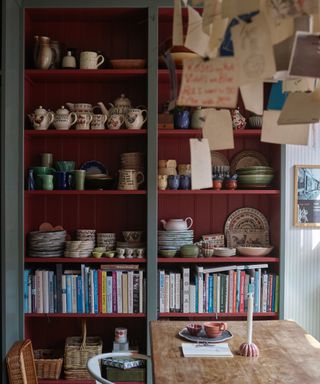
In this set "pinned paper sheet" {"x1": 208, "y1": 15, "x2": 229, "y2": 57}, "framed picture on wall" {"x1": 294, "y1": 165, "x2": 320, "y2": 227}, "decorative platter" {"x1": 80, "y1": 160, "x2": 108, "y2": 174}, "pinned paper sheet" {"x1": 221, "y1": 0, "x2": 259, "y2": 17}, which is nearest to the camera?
"pinned paper sheet" {"x1": 221, "y1": 0, "x2": 259, "y2": 17}

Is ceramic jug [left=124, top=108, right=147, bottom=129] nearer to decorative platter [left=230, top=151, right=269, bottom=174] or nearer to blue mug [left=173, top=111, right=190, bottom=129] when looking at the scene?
blue mug [left=173, top=111, right=190, bottom=129]

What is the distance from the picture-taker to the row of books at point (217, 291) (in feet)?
10.3

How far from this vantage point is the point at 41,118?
3.11 m

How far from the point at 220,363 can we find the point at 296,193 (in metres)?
1.71

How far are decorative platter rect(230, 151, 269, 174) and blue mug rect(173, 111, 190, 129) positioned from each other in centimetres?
44

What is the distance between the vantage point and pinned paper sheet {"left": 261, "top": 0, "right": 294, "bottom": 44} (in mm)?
910

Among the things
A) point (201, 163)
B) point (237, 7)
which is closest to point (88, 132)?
point (201, 163)

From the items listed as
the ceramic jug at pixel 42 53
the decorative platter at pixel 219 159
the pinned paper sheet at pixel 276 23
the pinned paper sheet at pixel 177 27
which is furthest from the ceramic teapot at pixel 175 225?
the pinned paper sheet at pixel 276 23

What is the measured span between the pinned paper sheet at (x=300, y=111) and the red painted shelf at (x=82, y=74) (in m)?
2.14

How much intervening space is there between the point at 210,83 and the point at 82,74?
229cm

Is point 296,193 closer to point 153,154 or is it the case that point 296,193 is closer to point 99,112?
point 153,154

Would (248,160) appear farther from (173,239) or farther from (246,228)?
(173,239)

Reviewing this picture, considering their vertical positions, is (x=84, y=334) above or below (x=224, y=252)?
below

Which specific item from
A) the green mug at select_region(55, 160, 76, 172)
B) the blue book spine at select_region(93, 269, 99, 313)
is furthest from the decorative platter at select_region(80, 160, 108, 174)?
the blue book spine at select_region(93, 269, 99, 313)
